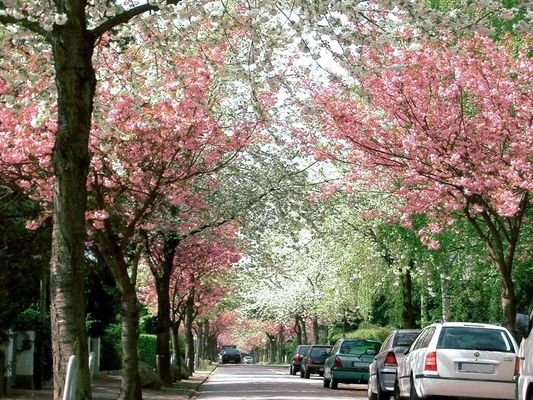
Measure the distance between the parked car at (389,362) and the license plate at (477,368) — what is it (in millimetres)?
4466

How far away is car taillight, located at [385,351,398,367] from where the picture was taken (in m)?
21.3

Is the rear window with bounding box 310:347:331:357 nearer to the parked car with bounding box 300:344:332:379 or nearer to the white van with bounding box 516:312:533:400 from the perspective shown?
the parked car with bounding box 300:344:332:379

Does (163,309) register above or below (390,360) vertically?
above

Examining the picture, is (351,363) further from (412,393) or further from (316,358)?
(412,393)

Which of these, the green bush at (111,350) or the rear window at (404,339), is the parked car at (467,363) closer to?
the rear window at (404,339)

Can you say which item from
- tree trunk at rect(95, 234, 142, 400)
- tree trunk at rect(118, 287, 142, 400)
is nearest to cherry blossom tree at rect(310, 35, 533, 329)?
tree trunk at rect(95, 234, 142, 400)

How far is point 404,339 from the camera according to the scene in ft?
72.1

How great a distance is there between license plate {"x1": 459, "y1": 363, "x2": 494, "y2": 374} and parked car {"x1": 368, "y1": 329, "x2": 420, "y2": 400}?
447cm

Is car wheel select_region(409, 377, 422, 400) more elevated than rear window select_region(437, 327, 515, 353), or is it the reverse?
rear window select_region(437, 327, 515, 353)

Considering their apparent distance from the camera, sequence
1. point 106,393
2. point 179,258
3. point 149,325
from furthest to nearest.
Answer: point 149,325 < point 179,258 < point 106,393

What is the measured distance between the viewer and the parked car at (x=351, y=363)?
32.3 m

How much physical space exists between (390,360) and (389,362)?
0.19 feet

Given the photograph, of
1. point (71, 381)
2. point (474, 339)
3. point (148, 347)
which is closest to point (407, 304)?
point (148, 347)

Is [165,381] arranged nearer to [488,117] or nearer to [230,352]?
[488,117]
